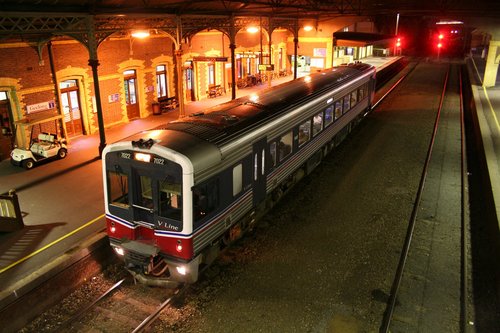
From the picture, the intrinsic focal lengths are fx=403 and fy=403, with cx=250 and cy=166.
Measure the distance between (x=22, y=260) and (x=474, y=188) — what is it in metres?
13.4

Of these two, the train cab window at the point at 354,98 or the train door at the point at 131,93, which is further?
the train door at the point at 131,93

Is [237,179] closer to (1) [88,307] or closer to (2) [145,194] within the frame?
(2) [145,194]

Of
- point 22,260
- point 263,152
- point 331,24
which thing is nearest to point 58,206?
point 22,260

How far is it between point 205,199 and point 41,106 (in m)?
11.3

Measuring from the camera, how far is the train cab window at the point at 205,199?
7090 millimetres

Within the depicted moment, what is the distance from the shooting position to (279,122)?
10062mm

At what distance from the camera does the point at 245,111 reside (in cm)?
970

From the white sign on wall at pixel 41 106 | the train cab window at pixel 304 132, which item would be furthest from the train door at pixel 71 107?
the train cab window at pixel 304 132

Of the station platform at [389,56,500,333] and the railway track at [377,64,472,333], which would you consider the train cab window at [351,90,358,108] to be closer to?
the railway track at [377,64,472,333]

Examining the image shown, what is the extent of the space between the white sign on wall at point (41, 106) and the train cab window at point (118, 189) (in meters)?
9.71

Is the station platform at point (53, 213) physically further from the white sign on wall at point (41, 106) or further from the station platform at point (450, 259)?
the white sign on wall at point (41, 106)

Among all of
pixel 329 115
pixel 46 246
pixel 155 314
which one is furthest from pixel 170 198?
pixel 329 115

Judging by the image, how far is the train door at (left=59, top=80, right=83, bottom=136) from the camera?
16.7 metres

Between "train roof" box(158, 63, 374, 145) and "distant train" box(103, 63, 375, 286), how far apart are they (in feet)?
0.08
